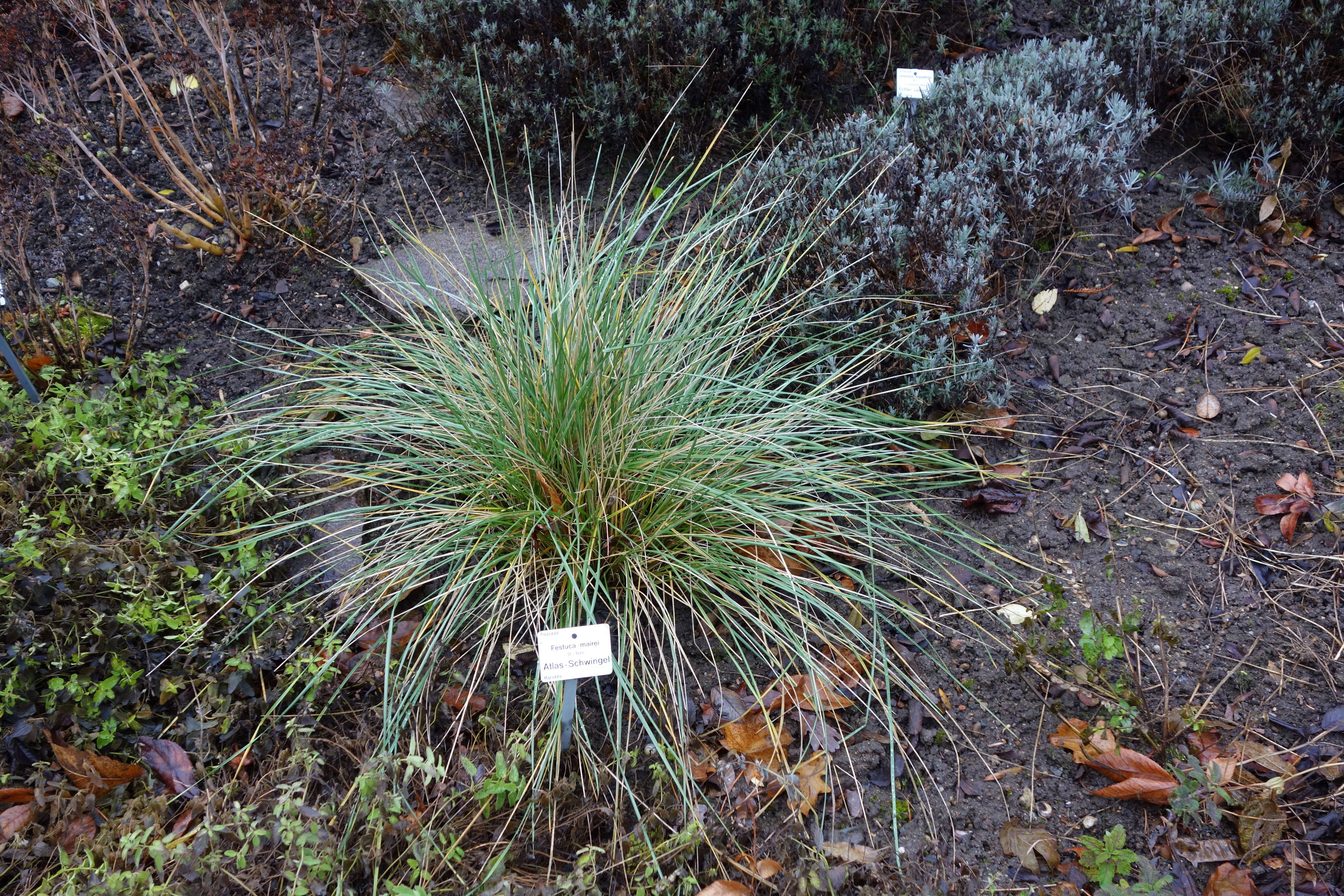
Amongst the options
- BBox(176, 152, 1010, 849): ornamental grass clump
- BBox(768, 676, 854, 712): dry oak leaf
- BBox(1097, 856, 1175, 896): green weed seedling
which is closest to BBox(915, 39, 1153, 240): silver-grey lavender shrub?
BBox(176, 152, 1010, 849): ornamental grass clump

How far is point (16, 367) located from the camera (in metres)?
2.59

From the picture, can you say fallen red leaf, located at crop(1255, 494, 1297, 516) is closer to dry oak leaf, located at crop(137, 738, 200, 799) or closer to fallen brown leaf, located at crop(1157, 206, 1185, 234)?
fallen brown leaf, located at crop(1157, 206, 1185, 234)

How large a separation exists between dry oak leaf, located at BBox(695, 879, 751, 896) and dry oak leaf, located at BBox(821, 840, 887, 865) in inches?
8.0

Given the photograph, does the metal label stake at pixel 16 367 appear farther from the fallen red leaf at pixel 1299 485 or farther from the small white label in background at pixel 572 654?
the fallen red leaf at pixel 1299 485

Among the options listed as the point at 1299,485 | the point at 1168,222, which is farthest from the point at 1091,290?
the point at 1299,485

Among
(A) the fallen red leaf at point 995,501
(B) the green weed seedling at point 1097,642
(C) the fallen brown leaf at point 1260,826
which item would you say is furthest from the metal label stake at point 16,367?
(C) the fallen brown leaf at point 1260,826

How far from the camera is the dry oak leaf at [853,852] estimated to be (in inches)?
77.8

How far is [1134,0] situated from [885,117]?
1311 millimetres

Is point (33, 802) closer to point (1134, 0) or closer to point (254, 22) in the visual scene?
point (254, 22)

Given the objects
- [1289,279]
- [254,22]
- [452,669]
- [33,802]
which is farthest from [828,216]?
[33,802]

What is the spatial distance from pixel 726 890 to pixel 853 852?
13.0 inches

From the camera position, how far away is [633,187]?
4.02 m

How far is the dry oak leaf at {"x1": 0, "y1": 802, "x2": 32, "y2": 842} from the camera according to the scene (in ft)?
6.49

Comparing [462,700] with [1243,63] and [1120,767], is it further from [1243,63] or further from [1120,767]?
[1243,63]
